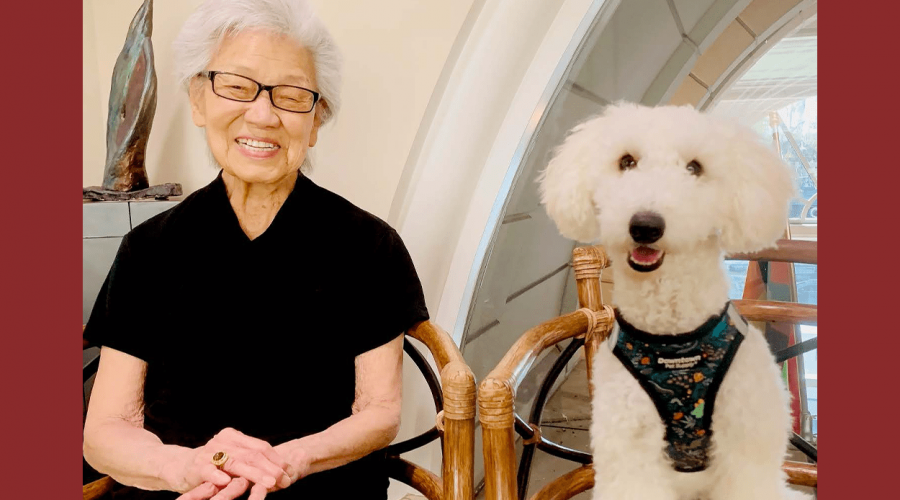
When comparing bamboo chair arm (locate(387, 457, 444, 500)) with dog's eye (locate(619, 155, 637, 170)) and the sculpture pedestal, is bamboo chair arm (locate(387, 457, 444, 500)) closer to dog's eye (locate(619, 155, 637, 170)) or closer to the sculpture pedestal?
dog's eye (locate(619, 155, 637, 170))

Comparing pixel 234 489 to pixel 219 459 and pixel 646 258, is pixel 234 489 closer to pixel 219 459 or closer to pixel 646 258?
pixel 219 459

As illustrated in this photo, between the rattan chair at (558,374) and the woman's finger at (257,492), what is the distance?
0.31 meters

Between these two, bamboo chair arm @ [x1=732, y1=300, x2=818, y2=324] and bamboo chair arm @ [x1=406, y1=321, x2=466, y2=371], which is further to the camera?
A: bamboo chair arm @ [x1=406, y1=321, x2=466, y2=371]

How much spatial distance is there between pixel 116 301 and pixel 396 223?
57 cm

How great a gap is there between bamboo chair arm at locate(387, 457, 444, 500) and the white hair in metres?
0.68

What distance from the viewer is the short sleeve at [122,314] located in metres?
0.94

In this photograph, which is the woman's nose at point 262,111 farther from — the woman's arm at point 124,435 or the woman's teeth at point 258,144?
the woman's arm at point 124,435

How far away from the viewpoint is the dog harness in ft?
2.32

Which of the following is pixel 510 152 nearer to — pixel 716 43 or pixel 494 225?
pixel 494 225

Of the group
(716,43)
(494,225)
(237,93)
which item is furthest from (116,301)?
(716,43)

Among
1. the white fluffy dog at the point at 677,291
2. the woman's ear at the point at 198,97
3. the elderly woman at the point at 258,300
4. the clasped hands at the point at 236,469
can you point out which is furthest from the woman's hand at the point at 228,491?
the woman's ear at the point at 198,97

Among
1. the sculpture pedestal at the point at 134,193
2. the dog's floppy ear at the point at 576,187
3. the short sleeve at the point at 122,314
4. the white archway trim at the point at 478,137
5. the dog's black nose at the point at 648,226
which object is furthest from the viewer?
the sculpture pedestal at the point at 134,193

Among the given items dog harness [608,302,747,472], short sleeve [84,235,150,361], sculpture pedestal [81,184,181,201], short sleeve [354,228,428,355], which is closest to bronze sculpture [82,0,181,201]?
sculpture pedestal [81,184,181,201]

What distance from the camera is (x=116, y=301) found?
37.8 inches
